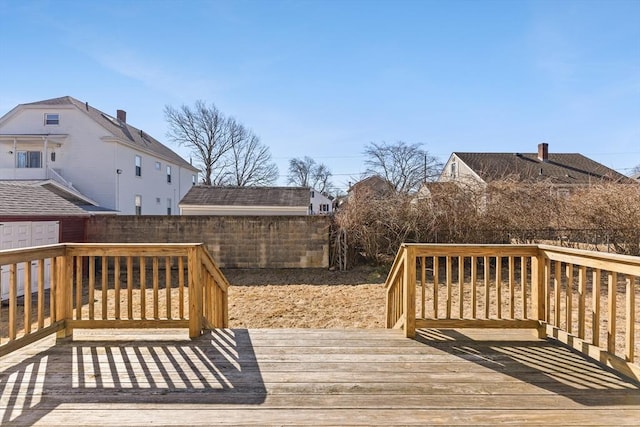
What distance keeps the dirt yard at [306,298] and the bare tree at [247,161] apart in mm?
21843

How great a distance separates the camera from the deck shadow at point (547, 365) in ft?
7.14

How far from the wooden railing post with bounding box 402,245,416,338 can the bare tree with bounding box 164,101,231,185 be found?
90.7 ft

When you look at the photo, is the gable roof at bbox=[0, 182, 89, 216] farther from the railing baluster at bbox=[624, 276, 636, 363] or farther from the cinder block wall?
the railing baluster at bbox=[624, 276, 636, 363]

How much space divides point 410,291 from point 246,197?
13220 millimetres

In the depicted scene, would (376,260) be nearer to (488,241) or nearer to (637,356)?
(488,241)

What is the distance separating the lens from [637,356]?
138 inches

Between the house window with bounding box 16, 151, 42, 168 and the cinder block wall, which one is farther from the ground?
the house window with bounding box 16, 151, 42, 168

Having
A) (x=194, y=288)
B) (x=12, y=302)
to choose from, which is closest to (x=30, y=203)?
(x=12, y=302)

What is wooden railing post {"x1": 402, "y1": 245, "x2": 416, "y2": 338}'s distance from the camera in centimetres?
314

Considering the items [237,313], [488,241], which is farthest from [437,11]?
[237,313]

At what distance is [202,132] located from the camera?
2786 cm

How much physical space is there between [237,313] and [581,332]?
16.6 feet

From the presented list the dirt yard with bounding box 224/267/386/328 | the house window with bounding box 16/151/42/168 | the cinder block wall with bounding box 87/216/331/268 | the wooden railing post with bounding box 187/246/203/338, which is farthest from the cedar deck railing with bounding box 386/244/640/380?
the house window with bounding box 16/151/42/168

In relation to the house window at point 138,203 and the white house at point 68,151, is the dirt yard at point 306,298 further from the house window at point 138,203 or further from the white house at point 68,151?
the house window at point 138,203
